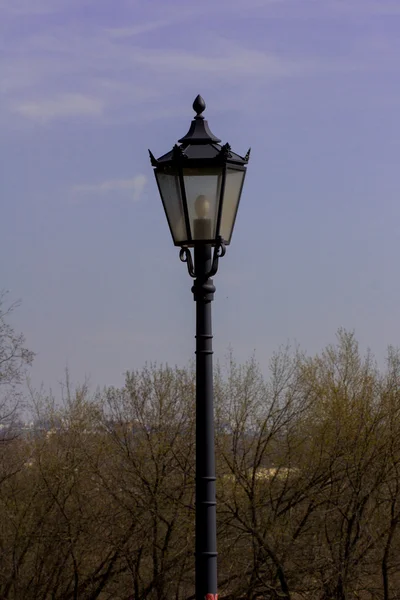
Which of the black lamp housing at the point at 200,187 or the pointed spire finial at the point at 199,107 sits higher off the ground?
the pointed spire finial at the point at 199,107

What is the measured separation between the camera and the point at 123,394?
24.0 metres

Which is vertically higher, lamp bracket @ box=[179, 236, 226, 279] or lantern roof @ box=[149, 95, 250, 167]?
lantern roof @ box=[149, 95, 250, 167]

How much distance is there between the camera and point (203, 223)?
4.91 m

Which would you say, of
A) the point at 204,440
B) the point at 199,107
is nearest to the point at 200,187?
the point at 199,107

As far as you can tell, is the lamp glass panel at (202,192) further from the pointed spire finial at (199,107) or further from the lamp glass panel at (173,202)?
the pointed spire finial at (199,107)

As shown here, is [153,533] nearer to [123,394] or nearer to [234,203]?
[123,394]

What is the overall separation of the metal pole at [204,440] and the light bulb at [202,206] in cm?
18

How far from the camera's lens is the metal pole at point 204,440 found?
4641mm

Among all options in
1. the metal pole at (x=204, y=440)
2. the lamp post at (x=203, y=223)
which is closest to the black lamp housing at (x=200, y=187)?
the lamp post at (x=203, y=223)

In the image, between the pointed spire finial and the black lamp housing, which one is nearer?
the black lamp housing

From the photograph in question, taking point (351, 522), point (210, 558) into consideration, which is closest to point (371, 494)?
point (351, 522)

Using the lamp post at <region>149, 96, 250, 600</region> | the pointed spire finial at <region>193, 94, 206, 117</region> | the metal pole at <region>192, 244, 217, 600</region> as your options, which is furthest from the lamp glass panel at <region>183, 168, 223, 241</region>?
the pointed spire finial at <region>193, 94, 206, 117</region>

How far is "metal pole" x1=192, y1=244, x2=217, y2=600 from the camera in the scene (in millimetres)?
4641

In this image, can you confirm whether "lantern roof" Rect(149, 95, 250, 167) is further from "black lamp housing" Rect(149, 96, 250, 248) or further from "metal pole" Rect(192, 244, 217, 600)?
"metal pole" Rect(192, 244, 217, 600)
